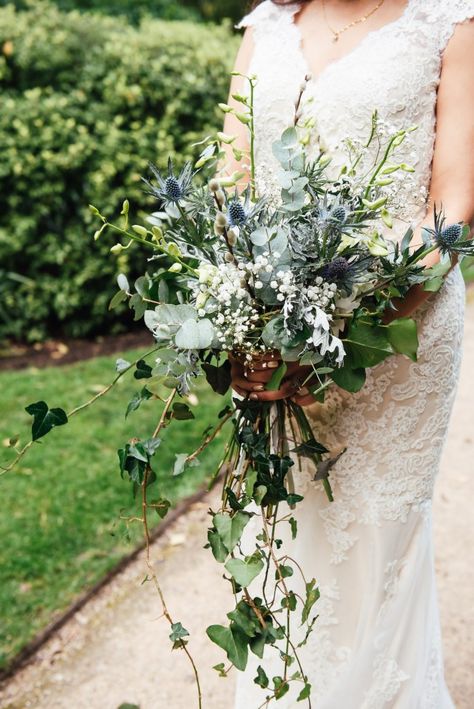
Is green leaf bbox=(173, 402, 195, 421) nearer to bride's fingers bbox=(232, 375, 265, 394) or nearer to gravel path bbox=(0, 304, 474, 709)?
bride's fingers bbox=(232, 375, 265, 394)

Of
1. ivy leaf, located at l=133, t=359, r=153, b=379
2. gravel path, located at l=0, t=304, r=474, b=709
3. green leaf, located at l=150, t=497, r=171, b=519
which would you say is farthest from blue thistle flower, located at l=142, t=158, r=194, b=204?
gravel path, located at l=0, t=304, r=474, b=709

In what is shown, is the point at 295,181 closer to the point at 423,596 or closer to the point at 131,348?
the point at 423,596

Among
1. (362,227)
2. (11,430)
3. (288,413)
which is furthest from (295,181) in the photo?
(11,430)

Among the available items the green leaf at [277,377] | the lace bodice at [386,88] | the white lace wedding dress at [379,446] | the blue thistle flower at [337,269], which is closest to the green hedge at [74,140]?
the white lace wedding dress at [379,446]

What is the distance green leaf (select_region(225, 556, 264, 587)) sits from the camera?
1.61 metres

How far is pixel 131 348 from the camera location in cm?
595

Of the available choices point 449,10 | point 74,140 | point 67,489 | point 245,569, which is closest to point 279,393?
point 245,569

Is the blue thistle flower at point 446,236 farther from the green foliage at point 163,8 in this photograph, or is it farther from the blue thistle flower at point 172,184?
the green foliage at point 163,8

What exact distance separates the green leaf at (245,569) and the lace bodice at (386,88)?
2.93 feet

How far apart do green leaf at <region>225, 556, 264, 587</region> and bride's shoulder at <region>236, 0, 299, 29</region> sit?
5.00 ft

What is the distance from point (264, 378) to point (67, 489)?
98.7 inches

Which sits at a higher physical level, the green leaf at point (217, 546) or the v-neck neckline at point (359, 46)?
Result: the v-neck neckline at point (359, 46)

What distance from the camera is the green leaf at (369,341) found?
1.61 meters

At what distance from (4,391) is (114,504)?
1588 millimetres
